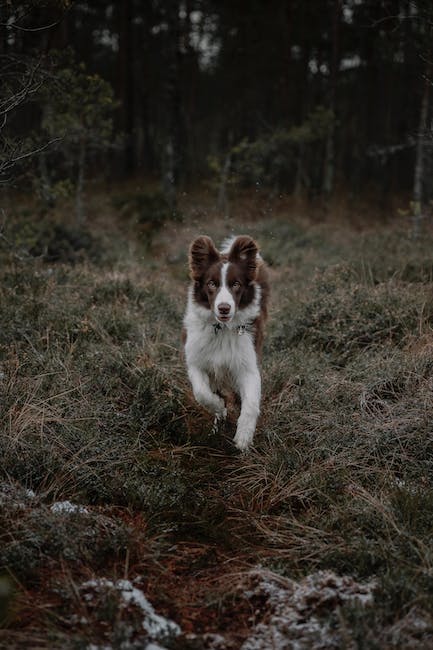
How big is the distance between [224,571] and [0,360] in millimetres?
3049

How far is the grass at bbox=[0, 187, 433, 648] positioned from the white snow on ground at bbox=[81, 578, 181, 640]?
63 mm

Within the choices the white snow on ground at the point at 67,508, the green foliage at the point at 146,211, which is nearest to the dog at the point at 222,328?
the white snow on ground at the point at 67,508

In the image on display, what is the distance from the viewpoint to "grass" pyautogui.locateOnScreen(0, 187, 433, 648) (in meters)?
3.02

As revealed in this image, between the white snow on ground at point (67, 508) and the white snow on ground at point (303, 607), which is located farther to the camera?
the white snow on ground at point (67, 508)

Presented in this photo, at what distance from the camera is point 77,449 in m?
4.27

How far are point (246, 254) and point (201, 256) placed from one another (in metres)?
0.40

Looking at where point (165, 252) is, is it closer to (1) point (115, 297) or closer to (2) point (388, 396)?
(1) point (115, 297)

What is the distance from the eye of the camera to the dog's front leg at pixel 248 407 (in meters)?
4.78

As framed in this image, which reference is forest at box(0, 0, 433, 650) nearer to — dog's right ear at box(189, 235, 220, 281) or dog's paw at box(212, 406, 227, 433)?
dog's paw at box(212, 406, 227, 433)

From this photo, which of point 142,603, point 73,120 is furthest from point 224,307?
point 73,120

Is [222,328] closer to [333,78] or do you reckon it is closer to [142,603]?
[142,603]

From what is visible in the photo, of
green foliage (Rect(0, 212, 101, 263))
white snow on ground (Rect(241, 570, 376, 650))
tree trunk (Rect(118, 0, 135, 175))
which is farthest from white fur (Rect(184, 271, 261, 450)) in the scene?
tree trunk (Rect(118, 0, 135, 175))

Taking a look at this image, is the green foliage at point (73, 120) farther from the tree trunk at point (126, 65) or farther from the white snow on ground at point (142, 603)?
the tree trunk at point (126, 65)

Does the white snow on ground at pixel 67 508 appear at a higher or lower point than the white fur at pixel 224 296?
lower
